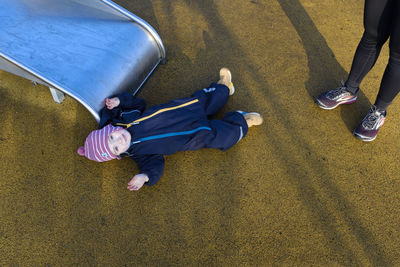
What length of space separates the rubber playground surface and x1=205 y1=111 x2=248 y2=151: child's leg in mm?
107

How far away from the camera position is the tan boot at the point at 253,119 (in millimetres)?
2133

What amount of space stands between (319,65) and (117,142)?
5.84ft

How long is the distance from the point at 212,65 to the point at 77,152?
1.28 m

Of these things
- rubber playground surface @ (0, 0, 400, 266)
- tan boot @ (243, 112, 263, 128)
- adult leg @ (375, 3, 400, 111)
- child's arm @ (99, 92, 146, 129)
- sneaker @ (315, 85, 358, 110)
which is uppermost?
adult leg @ (375, 3, 400, 111)

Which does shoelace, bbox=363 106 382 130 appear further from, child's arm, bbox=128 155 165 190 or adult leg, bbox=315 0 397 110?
child's arm, bbox=128 155 165 190

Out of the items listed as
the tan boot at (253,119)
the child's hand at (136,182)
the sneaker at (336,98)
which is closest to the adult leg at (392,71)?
the sneaker at (336,98)

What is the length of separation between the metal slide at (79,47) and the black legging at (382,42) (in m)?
1.44

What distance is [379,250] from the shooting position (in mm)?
1765

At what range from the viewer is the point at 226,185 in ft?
6.53

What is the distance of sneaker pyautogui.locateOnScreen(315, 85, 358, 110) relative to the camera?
86.9 inches

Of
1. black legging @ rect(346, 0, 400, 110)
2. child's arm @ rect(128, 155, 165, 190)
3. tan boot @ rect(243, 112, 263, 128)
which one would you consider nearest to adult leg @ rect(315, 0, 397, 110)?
black legging @ rect(346, 0, 400, 110)

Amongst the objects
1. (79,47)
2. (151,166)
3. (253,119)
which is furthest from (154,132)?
(79,47)

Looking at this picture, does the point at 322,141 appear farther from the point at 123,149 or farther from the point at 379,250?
the point at 123,149

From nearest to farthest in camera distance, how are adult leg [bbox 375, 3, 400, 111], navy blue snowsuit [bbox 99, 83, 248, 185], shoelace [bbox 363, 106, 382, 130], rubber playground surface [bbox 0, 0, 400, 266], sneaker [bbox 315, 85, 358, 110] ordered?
1. adult leg [bbox 375, 3, 400, 111]
2. rubber playground surface [bbox 0, 0, 400, 266]
3. navy blue snowsuit [bbox 99, 83, 248, 185]
4. shoelace [bbox 363, 106, 382, 130]
5. sneaker [bbox 315, 85, 358, 110]
